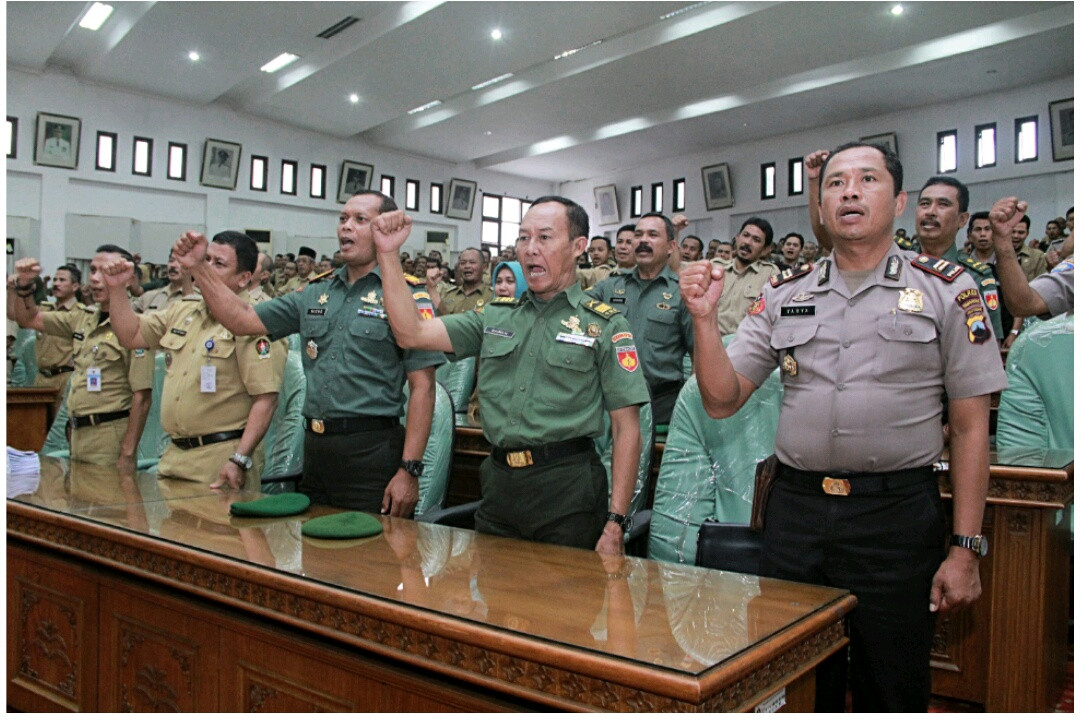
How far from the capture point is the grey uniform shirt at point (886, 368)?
1564 mm

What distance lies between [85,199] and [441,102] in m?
5.83

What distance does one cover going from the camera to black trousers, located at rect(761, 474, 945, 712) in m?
1.54

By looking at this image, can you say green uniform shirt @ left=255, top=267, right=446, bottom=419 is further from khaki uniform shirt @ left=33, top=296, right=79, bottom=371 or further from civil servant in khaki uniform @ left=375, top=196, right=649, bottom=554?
khaki uniform shirt @ left=33, top=296, right=79, bottom=371

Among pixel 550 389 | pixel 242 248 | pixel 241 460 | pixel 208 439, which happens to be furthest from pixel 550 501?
pixel 242 248

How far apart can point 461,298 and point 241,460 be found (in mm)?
4793

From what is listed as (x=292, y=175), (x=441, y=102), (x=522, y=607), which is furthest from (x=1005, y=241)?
(x=292, y=175)

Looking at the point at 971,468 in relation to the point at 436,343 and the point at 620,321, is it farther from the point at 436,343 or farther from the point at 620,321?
the point at 436,343

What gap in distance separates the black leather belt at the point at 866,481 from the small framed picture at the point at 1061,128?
38.1 feet

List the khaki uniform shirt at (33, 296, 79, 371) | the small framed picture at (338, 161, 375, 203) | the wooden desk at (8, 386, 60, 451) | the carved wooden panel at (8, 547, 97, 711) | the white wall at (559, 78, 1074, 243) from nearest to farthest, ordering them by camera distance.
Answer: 1. the carved wooden panel at (8, 547, 97, 711)
2. the wooden desk at (8, 386, 60, 451)
3. the khaki uniform shirt at (33, 296, 79, 371)
4. the white wall at (559, 78, 1074, 243)
5. the small framed picture at (338, 161, 375, 203)

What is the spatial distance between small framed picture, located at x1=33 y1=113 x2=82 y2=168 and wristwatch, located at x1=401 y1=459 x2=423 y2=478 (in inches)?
485

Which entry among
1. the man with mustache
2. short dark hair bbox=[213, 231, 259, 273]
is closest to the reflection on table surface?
short dark hair bbox=[213, 231, 259, 273]

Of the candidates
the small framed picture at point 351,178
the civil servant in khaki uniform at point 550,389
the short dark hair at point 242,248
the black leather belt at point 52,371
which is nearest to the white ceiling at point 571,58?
the small framed picture at point 351,178

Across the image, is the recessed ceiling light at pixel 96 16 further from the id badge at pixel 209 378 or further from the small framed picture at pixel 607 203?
the small framed picture at pixel 607 203

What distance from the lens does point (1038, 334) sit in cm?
242
